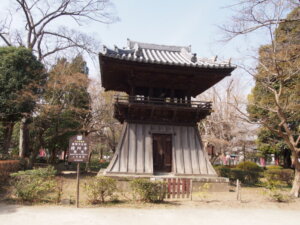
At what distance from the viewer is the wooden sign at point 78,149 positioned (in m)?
8.61

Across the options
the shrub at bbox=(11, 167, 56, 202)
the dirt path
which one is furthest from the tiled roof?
the dirt path

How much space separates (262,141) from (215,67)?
2172 cm

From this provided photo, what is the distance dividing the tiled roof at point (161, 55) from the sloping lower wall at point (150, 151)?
3674mm

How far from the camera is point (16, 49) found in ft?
58.4

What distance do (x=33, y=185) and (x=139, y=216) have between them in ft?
14.0

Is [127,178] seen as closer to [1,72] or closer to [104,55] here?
[104,55]

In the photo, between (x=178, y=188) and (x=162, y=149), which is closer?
(x=178, y=188)

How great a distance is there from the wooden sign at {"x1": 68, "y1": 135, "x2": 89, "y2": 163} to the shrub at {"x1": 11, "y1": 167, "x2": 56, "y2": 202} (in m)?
1.66

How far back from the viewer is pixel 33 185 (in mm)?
8664

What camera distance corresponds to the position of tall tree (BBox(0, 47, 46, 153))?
653 inches

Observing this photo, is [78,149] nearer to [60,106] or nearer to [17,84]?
[17,84]

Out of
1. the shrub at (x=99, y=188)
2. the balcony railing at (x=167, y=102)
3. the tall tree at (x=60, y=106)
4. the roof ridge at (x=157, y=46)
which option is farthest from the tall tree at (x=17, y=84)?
the shrub at (x=99, y=188)

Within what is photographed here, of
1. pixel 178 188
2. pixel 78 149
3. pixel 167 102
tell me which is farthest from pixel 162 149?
pixel 78 149

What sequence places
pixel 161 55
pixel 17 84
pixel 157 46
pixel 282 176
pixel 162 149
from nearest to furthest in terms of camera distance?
pixel 162 149
pixel 161 55
pixel 157 46
pixel 17 84
pixel 282 176
